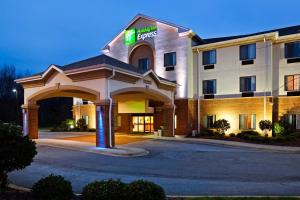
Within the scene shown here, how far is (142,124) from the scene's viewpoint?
105 ft

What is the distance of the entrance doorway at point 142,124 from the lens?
31.4 metres

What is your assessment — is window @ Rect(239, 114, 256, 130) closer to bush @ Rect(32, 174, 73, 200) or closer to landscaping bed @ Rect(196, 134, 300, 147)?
landscaping bed @ Rect(196, 134, 300, 147)

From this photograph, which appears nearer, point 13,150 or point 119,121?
point 13,150

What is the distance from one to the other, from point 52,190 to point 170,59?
76.2 ft

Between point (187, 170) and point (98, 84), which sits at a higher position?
point (98, 84)

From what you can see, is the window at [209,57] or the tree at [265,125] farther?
the window at [209,57]

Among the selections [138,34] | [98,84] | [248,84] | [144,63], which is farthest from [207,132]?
[98,84]

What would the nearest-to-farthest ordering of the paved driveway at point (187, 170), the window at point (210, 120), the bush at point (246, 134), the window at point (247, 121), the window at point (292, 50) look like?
the paved driveway at point (187, 170) < the bush at point (246, 134) < the window at point (292, 50) < the window at point (247, 121) < the window at point (210, 120)

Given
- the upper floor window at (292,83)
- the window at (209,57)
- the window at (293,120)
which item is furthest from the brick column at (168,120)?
the upper floor window at (292,83)

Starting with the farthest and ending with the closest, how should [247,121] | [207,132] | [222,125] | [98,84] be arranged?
[207,132] < [222,125] < [247,121] < [98,84]

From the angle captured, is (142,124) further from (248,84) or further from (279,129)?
(279,129)

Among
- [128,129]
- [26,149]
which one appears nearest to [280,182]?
[26,149]

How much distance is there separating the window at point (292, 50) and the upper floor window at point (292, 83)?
1.75 m

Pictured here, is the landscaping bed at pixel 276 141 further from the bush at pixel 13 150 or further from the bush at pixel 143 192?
the bush at pixel 13 150
